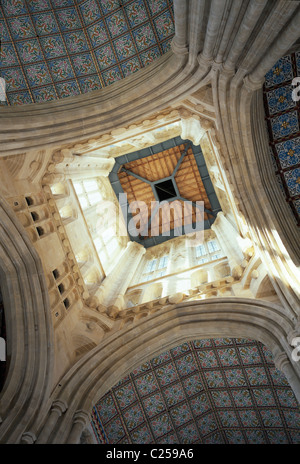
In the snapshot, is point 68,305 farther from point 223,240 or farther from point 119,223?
point 119,223

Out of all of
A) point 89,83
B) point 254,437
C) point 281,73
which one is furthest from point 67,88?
point 254,437

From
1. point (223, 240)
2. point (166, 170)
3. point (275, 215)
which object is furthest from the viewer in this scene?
point (166, 170)

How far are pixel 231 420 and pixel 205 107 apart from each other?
8.89 meters

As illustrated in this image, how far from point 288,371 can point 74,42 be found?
941 cm

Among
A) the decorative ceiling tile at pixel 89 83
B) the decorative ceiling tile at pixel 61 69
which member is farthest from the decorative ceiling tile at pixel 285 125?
the decorative ceiling tile at pixel 61 69

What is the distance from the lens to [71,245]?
13.0 metres

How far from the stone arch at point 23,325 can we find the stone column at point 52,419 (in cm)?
28

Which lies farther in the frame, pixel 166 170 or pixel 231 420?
pixel 166 170

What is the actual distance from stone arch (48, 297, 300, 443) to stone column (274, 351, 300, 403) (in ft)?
0.06

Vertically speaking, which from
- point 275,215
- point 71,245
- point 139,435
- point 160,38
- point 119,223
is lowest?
point 139,435

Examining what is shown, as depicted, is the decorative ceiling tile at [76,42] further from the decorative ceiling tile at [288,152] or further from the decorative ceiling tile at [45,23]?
the decorative ceiling tile at [288,152]
